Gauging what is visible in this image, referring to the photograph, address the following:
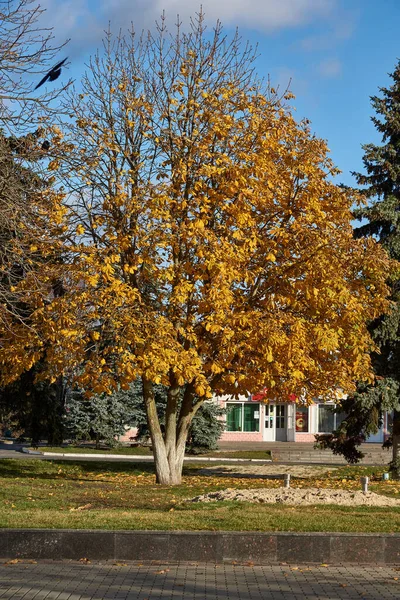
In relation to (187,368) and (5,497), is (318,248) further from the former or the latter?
(5,497)

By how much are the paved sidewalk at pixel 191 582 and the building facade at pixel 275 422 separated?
4366 cm

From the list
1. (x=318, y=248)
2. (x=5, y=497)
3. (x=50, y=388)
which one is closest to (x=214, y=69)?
(x=318, y=248)

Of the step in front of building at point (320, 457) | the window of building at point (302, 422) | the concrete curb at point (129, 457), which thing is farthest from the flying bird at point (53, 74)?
the window of building at point (302, 422)

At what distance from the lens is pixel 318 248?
18.2 metres

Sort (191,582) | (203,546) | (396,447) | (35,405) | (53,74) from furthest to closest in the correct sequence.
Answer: (35,405) < (396,447) < (53,74) < (203,546) < (191,582)

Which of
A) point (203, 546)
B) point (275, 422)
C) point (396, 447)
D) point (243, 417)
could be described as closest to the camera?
point (203, 546)

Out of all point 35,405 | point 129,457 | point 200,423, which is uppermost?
point 35,405

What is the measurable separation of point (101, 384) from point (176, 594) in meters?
9.20

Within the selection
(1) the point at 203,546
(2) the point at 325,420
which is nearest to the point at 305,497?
(1) the point at 203,546

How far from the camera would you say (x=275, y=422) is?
53906 millimetres

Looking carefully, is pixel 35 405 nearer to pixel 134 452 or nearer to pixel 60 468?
pixel 60 468

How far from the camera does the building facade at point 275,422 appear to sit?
53.2 metres

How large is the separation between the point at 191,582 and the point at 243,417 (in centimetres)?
4546

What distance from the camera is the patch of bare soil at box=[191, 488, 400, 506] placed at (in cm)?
1440
